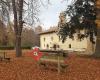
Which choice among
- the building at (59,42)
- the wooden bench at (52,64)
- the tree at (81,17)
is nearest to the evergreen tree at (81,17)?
the tree at (81,17)

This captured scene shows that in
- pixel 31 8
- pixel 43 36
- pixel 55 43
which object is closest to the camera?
pixel 31 8

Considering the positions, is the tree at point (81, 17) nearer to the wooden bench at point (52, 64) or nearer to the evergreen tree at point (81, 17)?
the evergreen tree at point (81, 17)

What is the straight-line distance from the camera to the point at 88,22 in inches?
1332

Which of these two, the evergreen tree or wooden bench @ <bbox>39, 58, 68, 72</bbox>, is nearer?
wooden bench @ <bbox>39, 58, 68, 72</bbox>

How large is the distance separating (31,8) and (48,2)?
5.74ft

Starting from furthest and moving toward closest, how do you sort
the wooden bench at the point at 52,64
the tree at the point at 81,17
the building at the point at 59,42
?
the building at the point at 59,42 < the tree at the point at 81,17 < the wooden bench at the point at 52,64

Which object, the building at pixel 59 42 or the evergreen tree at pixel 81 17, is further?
the building at pixel 59 42

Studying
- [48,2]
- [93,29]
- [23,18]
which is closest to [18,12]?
[23,18]

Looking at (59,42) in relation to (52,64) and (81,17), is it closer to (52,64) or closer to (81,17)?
(81,17)

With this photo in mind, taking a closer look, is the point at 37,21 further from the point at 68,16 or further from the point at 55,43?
the point at 55,43

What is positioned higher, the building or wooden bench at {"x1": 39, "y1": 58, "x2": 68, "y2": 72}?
the building

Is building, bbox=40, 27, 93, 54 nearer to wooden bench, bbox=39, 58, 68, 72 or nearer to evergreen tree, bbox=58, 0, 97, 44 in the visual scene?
evergreen tree, bbox=58, 0, 97, 44

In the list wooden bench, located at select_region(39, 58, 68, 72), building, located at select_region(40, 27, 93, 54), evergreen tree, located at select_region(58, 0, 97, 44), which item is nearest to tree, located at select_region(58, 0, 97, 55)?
evergreen tree, located at select_region(58, 0, 97, 44)

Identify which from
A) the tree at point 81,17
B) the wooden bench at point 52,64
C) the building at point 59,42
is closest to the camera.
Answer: the wooden bench at point 52,64
